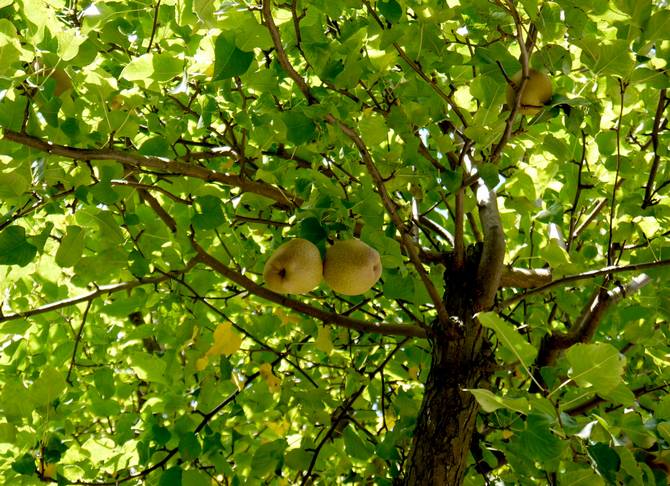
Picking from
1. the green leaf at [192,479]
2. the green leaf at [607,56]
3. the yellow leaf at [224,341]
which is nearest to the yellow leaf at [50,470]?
the green leaf at [192,479]

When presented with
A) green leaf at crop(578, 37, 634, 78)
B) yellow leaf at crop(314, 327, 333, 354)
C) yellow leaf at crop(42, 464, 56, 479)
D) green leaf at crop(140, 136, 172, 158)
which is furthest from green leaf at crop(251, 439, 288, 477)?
green leaf at crop(578, 37, 634, 78)

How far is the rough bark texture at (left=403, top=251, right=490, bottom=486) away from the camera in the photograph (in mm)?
2498

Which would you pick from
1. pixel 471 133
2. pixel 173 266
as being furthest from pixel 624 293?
pixel 173 266

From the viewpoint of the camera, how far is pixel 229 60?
1.75 metres

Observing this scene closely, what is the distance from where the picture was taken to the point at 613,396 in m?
1.92

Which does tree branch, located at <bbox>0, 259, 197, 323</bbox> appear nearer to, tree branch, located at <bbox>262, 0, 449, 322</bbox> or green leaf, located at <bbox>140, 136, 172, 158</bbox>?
green leaf, located at <bbox>140, 136, 172, 158</bbox>

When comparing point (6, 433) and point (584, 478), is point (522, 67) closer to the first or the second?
point (584, 478)

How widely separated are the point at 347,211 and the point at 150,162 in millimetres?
698

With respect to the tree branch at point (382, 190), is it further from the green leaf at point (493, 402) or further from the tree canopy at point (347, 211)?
the green leaf at point (493, 402)

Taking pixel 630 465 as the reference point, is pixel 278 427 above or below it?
below

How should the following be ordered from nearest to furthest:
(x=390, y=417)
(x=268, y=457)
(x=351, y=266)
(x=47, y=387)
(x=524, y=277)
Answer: (x=351, y=266) → (x=47, y=387) → (x=268, y=457) → (x=524, y=277) → (x=390, y=417)

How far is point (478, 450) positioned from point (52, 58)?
7.10ft

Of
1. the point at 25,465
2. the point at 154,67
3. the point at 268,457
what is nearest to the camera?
the point at 154,67

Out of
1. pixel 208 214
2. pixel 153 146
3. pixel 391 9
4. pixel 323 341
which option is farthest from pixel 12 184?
pixel 323 341
